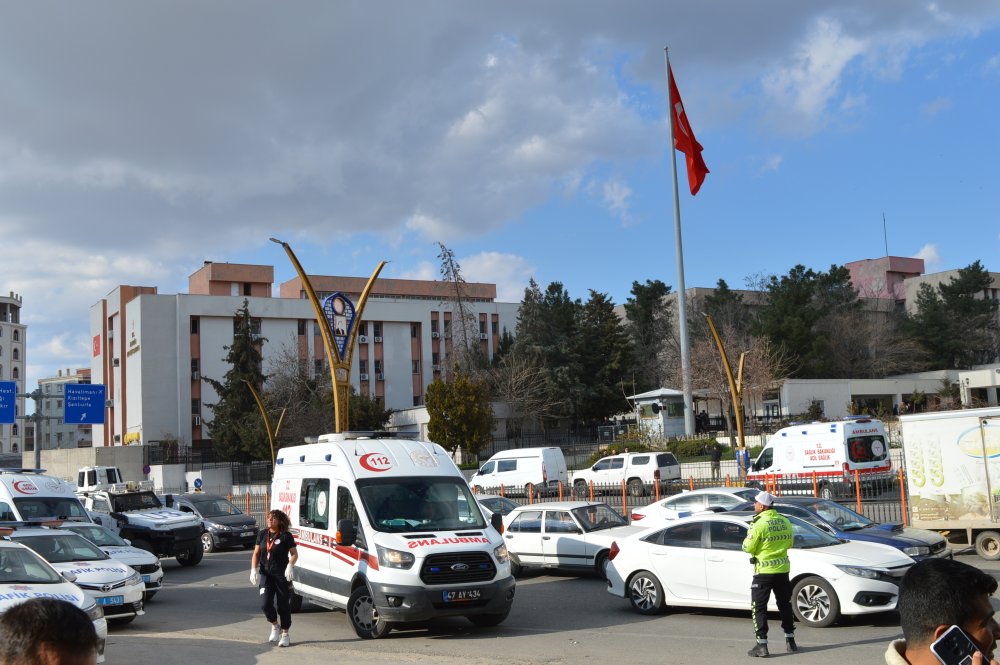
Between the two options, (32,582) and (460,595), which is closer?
(32,582)

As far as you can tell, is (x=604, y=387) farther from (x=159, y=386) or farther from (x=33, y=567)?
(x=33, y=567)

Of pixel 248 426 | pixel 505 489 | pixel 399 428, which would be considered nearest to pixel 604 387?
pixel 399 428

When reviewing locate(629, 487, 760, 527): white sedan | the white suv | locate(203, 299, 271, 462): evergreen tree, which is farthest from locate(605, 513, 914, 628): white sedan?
locate(203, 299, 271, 462): evergreen tree

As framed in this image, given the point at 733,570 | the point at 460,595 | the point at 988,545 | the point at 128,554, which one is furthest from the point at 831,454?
the point at 128,554

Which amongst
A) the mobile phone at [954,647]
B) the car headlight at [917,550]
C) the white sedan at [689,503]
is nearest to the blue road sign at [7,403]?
the white sedan at [689,503]

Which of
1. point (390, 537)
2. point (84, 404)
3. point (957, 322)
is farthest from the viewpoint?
point (957, 322)

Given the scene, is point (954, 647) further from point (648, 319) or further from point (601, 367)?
point (648, 319)

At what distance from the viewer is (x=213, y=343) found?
75875 mm

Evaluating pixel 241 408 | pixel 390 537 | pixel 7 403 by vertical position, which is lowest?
pixel 390 537

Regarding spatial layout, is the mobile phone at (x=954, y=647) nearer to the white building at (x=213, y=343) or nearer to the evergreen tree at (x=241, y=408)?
the evergreen tree at (x=241, y=408)

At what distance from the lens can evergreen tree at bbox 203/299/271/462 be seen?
59.6m

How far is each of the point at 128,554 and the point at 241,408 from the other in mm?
50442

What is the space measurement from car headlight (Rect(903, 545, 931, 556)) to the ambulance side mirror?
794cm

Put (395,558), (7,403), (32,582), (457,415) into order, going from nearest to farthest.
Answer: (32,582) < (395,558) < (7,403) < (457,415)
